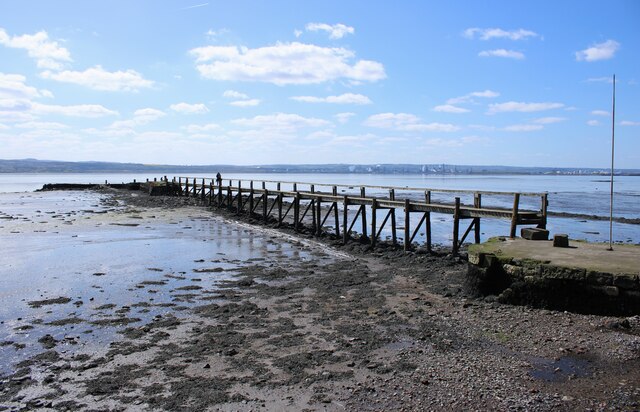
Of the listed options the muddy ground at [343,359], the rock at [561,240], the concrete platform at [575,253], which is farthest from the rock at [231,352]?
the rock at [561,240]

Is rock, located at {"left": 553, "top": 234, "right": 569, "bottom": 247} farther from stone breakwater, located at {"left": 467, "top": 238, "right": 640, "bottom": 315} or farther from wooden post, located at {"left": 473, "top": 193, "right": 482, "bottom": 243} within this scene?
wooden post, located at {"left": 473, "top": 193, "right": 482, "bottom": 243}

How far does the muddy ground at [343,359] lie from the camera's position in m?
6.58

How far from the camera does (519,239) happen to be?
13.8 metres

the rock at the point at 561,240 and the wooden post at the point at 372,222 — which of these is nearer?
the rock at the point at 561,240

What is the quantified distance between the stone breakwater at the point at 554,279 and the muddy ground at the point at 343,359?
0.35 meters

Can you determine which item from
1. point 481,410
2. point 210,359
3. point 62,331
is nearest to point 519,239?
point 481,410

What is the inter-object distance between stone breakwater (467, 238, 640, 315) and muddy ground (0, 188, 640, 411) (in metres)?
0.35

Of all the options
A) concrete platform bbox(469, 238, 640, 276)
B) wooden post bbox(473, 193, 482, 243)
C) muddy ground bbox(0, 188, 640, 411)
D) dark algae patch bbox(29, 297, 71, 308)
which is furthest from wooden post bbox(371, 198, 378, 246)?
dark algae patch bbox(29, 297, 71, 308)

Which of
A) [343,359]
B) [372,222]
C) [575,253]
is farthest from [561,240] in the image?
[372,222]

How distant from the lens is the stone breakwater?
927cm

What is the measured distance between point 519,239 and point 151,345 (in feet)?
32.8

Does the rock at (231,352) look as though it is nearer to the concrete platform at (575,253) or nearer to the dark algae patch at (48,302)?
the dark algae patch at (48,302)

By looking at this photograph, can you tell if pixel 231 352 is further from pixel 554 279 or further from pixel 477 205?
pixel 477 205

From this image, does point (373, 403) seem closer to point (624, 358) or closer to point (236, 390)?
point (236, 390)
